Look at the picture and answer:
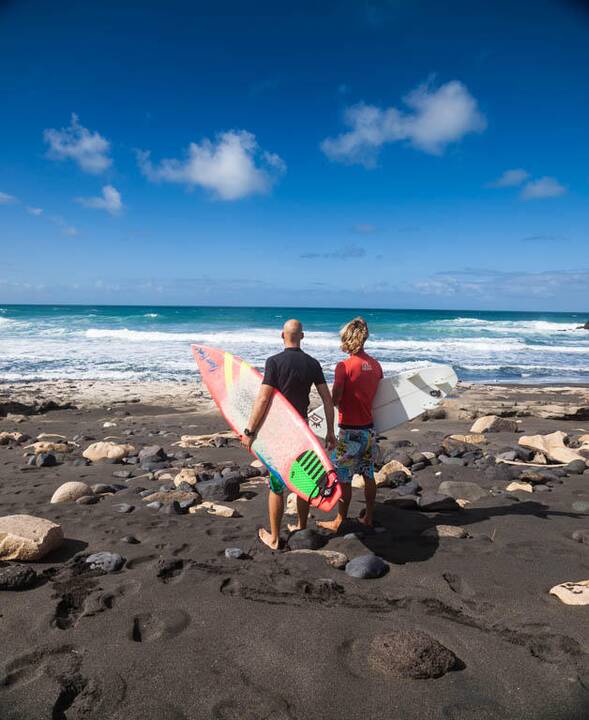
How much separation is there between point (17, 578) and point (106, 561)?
0.56 metres

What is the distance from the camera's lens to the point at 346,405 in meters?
4.12

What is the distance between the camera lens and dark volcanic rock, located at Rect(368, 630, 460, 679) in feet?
7.64

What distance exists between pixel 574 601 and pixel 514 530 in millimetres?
1216

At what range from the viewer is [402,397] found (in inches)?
198

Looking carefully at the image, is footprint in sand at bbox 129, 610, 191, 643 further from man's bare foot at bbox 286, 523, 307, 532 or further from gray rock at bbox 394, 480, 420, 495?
gray rock at bbox 394, 480, 420, 495

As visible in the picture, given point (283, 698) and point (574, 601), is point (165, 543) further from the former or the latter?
point (574, 601)

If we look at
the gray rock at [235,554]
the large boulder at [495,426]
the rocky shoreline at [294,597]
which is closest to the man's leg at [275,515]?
the rocky shoreline at [294,597]

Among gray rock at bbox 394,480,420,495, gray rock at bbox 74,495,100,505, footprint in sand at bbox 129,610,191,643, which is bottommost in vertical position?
gray rock at bbox 394,480,420,495

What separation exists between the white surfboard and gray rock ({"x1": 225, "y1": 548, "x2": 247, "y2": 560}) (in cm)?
159

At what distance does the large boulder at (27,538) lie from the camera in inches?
132

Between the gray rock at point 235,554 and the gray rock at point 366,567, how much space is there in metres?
0.81

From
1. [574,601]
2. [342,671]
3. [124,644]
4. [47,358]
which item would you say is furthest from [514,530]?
[47,358]

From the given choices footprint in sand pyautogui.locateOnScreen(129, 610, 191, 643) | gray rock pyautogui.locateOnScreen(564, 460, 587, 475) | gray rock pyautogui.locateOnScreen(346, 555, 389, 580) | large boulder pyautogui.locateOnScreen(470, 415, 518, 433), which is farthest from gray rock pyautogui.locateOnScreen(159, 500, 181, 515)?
large boulder pyautogui.locateOnScreen(470, 415, 518, 433)

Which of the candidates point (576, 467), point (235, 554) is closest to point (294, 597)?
point (235, 554)
